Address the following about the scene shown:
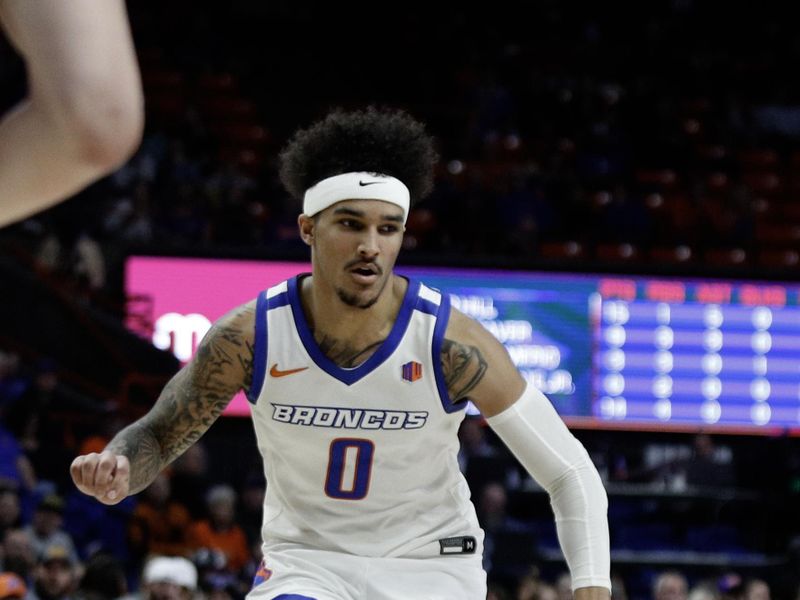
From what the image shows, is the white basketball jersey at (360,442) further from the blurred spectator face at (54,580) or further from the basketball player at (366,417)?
the blurred spectator face at (54,580)

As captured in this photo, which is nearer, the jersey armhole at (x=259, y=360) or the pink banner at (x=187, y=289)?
the jersey armhole at (x=259, y=360)

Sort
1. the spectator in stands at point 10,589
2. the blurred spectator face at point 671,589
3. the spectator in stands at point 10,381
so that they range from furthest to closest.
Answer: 1. the spectator in stands at point 10,381
2. the blurred spectator face at point 671,589
3. the spectator in stands at point 10,589

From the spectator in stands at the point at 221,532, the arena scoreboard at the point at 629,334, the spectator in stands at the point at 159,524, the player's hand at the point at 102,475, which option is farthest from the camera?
the arena scoreboard at the point at 629,334

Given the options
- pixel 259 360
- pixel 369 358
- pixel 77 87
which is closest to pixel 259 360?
pixel 259 360

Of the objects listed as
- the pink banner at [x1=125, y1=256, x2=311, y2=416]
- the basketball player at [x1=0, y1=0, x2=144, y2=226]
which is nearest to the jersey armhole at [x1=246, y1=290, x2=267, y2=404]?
the basketball player at [x1=0, y1=0, x2=144, y2=226]

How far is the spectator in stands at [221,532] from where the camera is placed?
9.30 m

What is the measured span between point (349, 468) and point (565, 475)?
66 centimetres

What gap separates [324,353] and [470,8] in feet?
46.4

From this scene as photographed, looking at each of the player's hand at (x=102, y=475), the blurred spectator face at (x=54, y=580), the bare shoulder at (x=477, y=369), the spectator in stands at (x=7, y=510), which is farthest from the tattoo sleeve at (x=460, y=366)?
the spectator in stands at (x=7, y=510)

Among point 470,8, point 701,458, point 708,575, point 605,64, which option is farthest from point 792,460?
point 470,8

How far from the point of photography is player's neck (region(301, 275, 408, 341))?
4129 millimetres

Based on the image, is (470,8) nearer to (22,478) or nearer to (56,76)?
(22,478)

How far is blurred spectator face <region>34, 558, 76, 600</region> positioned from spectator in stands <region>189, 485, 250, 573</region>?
174cm

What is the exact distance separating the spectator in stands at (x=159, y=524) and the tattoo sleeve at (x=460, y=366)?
5.41 meters
